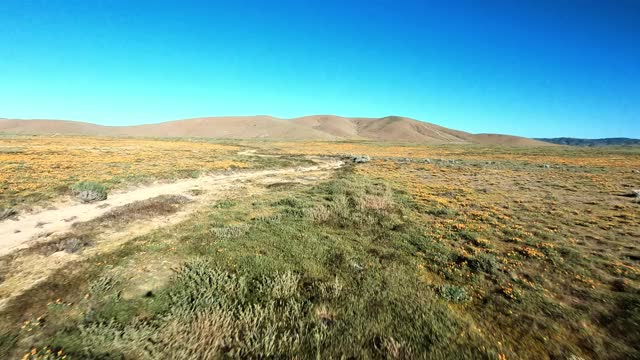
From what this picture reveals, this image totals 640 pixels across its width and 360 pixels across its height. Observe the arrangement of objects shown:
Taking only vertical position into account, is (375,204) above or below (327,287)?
above

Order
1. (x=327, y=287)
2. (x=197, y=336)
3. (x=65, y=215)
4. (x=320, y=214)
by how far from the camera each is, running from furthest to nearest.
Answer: (x=320, y=214)
(x=65, y=215)
(x=327, y=287)
(x=197, y=336)

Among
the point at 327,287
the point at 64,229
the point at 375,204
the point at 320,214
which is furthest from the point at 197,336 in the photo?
the point at 375,204

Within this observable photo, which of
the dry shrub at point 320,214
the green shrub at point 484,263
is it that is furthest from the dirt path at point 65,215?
the green shrub at point 484,263

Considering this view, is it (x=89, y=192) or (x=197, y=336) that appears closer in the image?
(x=197, y=336)

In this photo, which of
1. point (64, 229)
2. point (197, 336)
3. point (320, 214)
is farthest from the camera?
point (320, 214)

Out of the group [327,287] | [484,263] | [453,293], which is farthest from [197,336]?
[484,263]

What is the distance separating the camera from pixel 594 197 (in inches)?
883

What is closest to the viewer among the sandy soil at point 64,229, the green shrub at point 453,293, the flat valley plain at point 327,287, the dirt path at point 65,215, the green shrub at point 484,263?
the flat valley plain at point 327,287

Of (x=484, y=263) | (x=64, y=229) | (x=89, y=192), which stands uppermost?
(x=484, y=263)

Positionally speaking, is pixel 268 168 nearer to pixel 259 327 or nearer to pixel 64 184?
pixel 64 184

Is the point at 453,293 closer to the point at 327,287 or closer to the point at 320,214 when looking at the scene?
the point at 327,287

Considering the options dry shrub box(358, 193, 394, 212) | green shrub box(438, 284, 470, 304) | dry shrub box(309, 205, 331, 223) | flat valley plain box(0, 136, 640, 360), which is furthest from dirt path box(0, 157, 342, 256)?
green shrub box(438, 284, 470, 304)

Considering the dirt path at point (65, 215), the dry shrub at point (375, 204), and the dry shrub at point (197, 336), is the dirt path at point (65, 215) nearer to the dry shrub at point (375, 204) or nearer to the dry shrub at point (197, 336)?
the dry shrub at point (197, 336)

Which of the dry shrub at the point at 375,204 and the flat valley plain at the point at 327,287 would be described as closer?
the flat valley plain at the point at 327,287
